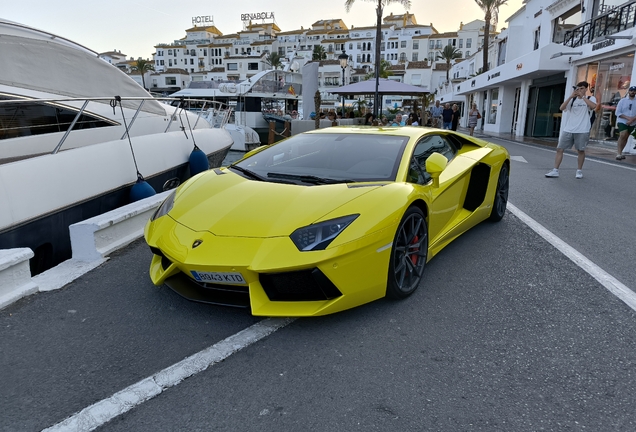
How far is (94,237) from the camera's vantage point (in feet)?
12.6

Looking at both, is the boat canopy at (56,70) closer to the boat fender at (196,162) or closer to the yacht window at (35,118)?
the yacht window at (35,118)

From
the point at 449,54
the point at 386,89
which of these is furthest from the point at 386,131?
the point at 449,54

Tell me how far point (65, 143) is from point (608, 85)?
1851cm

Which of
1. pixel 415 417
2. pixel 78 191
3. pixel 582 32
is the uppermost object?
pixel 582 32

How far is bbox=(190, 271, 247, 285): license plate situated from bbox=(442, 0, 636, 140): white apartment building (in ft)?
54.5

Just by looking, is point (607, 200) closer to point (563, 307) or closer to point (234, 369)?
point (563, 307)

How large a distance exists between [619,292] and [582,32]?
2083 cm

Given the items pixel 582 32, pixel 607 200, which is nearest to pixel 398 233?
pixel 607 200

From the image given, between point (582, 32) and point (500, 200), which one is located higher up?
point (582, 32)

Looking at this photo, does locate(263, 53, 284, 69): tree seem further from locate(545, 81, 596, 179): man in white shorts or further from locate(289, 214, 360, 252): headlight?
locate(289, 214, 360, 252): headlight

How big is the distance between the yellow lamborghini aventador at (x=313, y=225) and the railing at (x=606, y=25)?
627 inches

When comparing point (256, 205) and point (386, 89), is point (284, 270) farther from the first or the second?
point (386, 89)

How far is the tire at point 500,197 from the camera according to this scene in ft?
16.4

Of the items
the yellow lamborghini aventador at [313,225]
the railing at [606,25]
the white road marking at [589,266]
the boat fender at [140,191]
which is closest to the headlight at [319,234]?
the yellow lamborghini aventador at [313,225]
